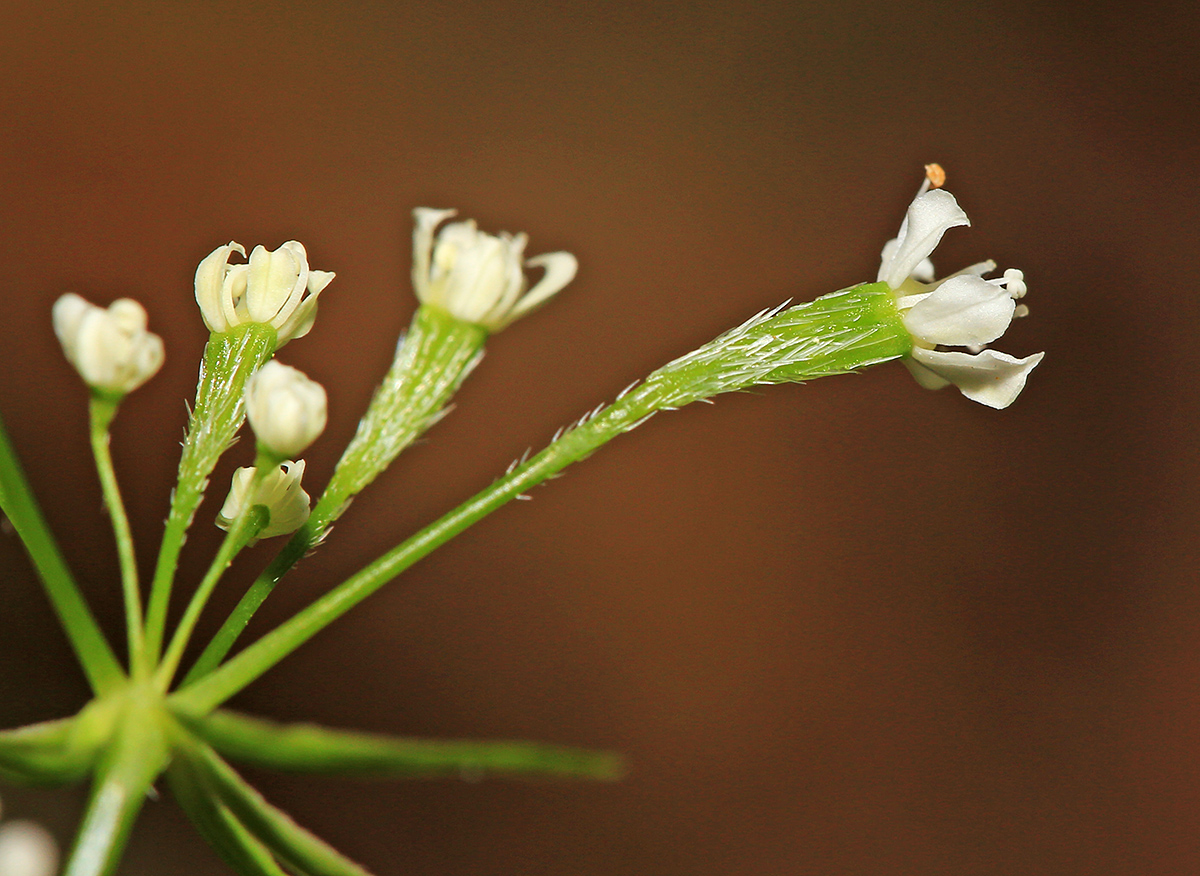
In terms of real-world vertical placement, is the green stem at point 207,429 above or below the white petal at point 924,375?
above

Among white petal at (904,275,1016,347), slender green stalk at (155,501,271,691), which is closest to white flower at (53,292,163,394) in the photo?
slender green stalk at (155,501,271,691)

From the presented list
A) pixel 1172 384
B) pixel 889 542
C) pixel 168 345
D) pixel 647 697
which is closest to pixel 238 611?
pixel 168 345

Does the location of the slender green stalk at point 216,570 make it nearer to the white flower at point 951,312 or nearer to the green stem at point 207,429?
the green stem at point 207,429

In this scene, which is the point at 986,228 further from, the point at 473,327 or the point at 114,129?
the point at 473,327

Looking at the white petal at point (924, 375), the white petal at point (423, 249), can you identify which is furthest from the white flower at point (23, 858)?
the white petal at point (924, 375)

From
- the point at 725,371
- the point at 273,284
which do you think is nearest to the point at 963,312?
the point at 725,371

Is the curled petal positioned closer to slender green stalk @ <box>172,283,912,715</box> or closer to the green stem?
the green stem
